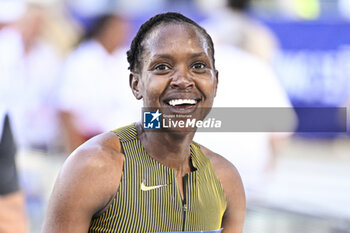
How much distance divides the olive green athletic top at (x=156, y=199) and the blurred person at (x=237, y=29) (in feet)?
9.27

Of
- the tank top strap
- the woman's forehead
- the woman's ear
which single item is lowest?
the tank top strap

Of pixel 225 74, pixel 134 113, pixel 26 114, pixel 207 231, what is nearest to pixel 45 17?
pixel 26 114

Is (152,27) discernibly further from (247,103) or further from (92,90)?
(92,90)

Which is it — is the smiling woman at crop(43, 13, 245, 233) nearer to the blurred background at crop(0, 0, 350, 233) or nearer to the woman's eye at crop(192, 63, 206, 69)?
the woman's eye at crop(192, 63, 206, 69)

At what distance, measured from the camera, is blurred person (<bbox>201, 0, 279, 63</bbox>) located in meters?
5.13

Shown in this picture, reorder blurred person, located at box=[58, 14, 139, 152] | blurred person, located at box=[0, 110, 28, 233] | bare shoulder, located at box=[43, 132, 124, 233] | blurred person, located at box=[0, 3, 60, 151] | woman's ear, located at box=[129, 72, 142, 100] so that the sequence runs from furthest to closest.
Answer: blurred person, located at box=[0, 3, 60, 151] → blurred person, located at box=[58, 14, 139, 152] → blurred person, located at box=[0, 110, 28, 233] → woman's ear, located at box=[129, 72, 142, 100] → bare shoulder, located at box=[43, 132, 124, 233]

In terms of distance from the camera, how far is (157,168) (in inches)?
88.7

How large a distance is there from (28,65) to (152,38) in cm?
416

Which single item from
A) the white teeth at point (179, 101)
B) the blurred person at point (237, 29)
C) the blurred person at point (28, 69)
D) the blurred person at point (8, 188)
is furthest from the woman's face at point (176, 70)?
the blurred person at point (28, 69)

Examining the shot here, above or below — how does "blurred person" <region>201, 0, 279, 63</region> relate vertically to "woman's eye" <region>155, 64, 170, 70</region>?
above

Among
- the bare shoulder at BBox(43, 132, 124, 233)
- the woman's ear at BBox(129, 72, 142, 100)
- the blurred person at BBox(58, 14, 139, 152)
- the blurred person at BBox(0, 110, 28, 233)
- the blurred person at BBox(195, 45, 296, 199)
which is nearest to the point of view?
the bare shoulder at BBox(43, 132, 124, 233)

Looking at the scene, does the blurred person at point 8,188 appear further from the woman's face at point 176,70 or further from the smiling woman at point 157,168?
the woman's face at point 176,70

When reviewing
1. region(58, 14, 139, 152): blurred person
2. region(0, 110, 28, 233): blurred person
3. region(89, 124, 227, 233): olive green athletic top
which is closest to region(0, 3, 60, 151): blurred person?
region(58, 14, 139, 152): blurred person

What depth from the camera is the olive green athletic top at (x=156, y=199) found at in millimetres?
2092
